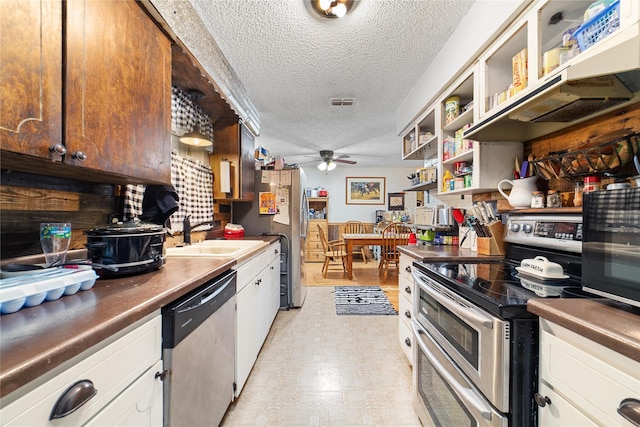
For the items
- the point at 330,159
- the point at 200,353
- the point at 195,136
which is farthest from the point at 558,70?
the point at 330,159

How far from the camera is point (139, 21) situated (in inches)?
43.0

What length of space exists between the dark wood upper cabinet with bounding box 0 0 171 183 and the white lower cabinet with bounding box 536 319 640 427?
4.91ft

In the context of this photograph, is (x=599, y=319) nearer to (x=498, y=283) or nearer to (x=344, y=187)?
(x=498, y=283)

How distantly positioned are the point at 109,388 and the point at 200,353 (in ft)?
1.47

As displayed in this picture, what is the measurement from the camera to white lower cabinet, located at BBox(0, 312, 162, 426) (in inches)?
18.5

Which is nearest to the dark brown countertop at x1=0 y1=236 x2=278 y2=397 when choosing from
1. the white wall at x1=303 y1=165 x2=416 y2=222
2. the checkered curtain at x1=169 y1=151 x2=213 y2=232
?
the checkered curtain at x1=169 y1=151 x2=213 y2=232

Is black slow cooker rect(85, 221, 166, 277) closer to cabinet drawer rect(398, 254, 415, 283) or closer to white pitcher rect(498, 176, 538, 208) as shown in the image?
cabinet drawer rect(398, 254, 415, 283)

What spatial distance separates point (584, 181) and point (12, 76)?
2.07 meters

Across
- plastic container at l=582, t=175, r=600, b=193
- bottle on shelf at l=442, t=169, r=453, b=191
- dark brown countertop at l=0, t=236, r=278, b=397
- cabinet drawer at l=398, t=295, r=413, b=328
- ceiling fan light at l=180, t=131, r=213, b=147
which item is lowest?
cabinet drawer at l=398, t=295, r=413, b=328

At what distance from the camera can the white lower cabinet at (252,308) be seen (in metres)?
1.56

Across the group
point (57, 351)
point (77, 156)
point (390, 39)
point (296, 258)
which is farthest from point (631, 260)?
point (296, 258)

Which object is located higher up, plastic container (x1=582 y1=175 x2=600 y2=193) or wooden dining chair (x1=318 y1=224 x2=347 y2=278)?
plastic container (x1=582 y1=175 x2=600 y2=193)

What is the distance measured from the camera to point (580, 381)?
64 centimetres

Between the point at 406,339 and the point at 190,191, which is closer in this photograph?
the point at 406,339
